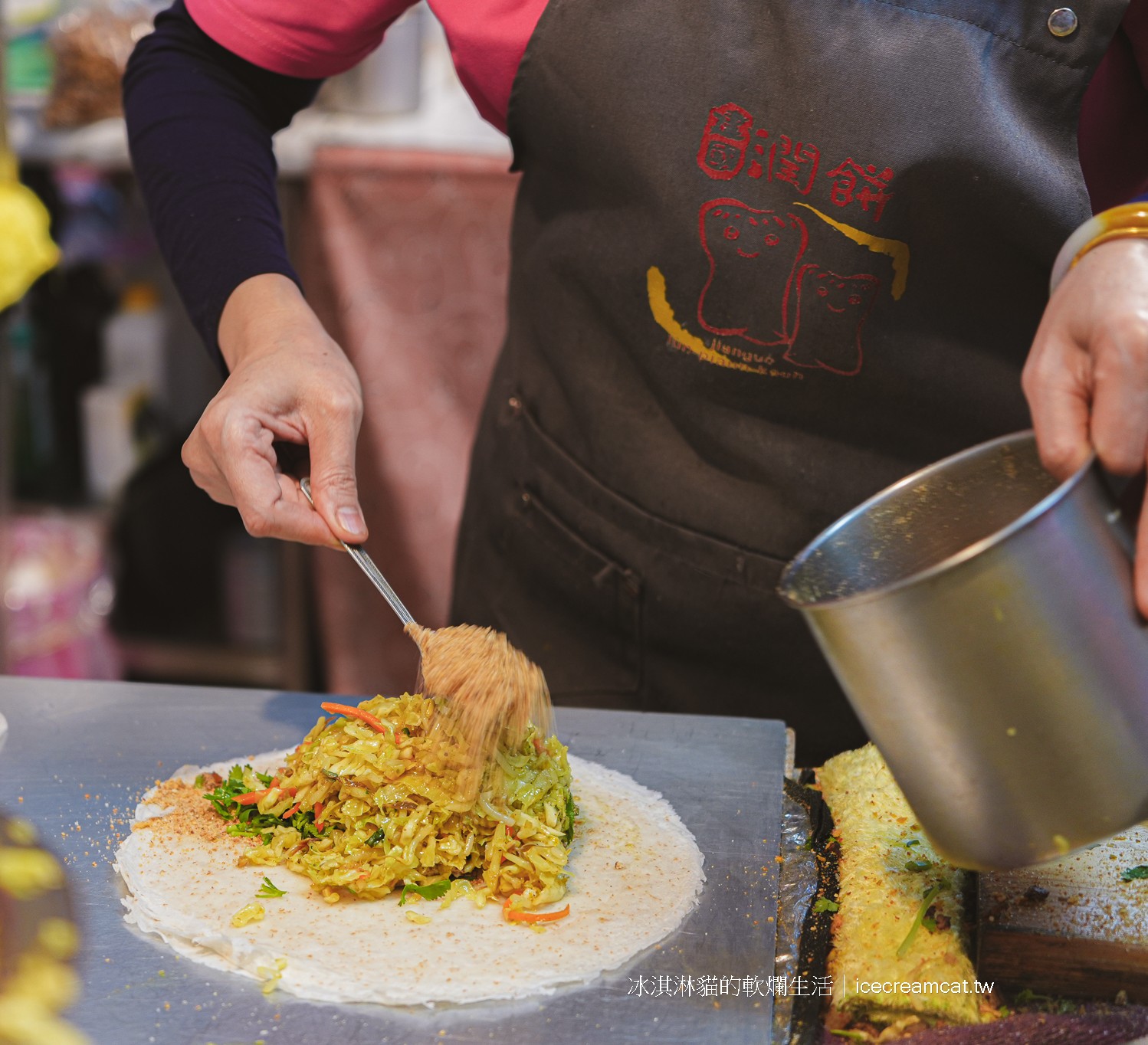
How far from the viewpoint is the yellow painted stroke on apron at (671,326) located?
1517 mm

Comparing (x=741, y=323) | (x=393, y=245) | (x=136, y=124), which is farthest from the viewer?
(x=393, y=245)

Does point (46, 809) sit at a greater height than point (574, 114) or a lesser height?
lesser

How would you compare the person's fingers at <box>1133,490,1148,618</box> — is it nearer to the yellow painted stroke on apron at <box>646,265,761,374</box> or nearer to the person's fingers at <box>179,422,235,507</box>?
the yellow painted stroke on apron at <box>646,265,761,374</box>

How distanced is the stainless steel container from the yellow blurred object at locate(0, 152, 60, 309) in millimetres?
2332

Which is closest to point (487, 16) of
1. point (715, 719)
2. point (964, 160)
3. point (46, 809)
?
point (964, 160)

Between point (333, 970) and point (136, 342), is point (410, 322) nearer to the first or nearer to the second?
point (136, 342)

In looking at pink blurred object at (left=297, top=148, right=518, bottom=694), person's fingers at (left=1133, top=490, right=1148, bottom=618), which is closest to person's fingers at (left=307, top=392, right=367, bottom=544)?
person's fingers at (left=1133, top=490, right=1148, bottom=618)

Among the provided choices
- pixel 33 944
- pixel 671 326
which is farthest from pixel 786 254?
pixel 33 944

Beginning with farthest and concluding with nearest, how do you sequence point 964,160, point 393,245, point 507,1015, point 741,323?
point 393,245 < point 741,323 < point 964,160 < point 507,1015

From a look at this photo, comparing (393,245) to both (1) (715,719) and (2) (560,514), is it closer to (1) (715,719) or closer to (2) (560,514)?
(2) (560,514)

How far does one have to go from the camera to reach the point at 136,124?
172 cm

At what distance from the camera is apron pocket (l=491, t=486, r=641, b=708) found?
1.72 metres

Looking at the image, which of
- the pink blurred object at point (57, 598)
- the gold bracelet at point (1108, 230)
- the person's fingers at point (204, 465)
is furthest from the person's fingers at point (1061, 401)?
the pink blurred object at point (57, 598)

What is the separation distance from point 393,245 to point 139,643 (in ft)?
4.48
